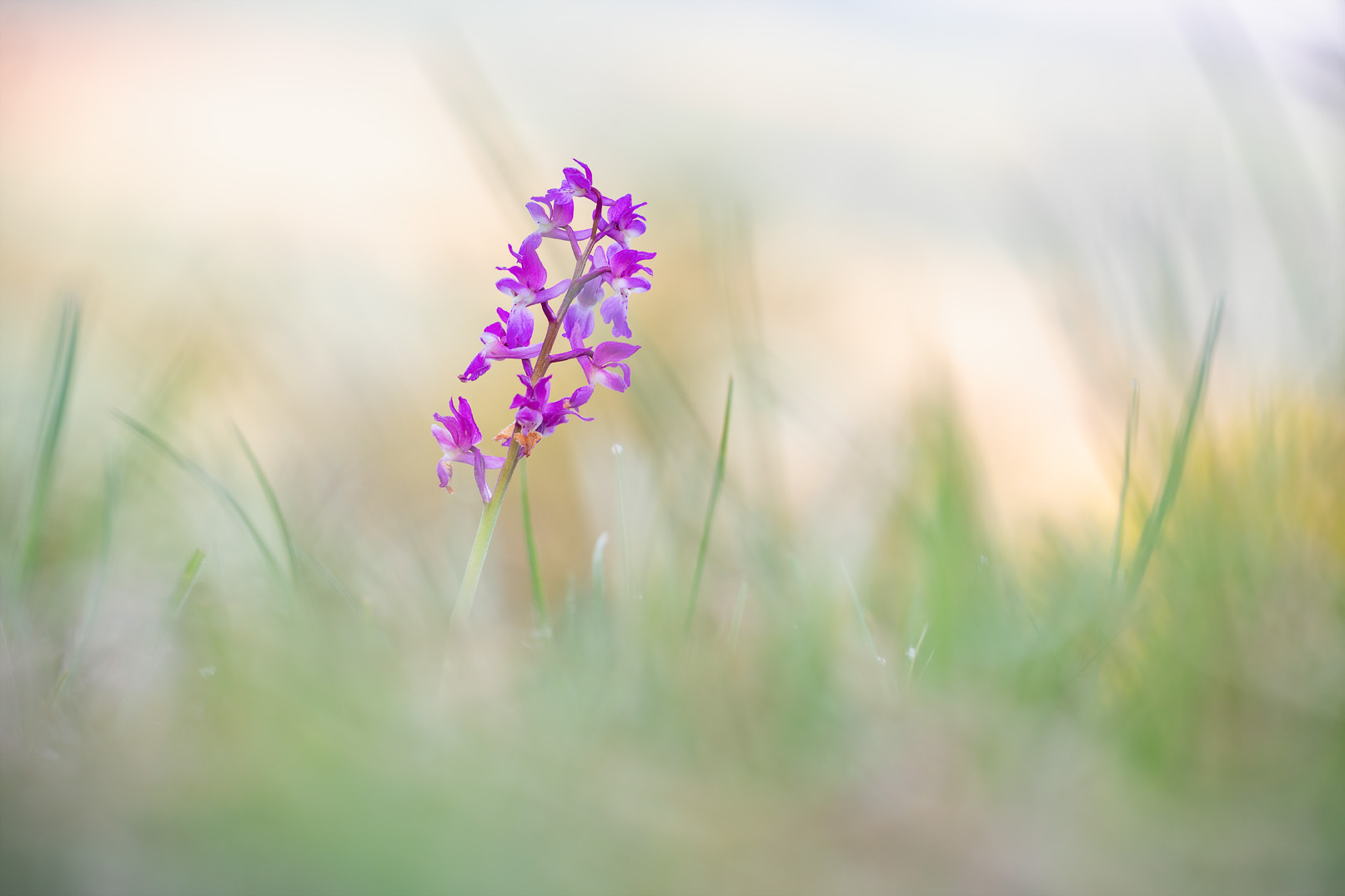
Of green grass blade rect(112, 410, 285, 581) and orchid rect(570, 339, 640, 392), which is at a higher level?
orchid rect(570, 339, 640, 392)

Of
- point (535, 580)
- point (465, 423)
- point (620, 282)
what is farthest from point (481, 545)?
point (620, 282)

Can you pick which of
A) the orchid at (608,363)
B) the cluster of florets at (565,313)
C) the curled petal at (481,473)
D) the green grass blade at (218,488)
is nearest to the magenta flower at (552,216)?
the cluster of florets at (565,313)

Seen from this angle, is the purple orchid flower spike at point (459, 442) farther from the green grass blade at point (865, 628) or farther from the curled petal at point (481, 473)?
the green grass blade at point (865, 628)

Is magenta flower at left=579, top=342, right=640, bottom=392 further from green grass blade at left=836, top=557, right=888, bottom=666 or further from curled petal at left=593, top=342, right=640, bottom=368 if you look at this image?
green grass blade at left=836, top=557, right=888, bottom=666

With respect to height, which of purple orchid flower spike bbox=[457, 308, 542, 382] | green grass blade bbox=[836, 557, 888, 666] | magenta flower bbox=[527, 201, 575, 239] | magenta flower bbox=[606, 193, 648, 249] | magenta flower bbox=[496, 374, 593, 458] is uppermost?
magenta flower bbox=[606, 193, 648, 249]

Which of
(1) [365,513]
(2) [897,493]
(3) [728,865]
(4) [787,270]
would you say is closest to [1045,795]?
(3) [728,865]

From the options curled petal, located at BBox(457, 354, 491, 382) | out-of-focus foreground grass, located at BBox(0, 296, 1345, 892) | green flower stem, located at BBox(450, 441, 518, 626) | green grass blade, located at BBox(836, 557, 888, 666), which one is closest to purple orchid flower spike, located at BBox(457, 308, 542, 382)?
curled petal, located at BBox(457, 354, 491, 382)

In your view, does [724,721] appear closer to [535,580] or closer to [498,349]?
[535,580]

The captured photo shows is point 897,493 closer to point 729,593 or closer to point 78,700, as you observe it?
point 729,593
